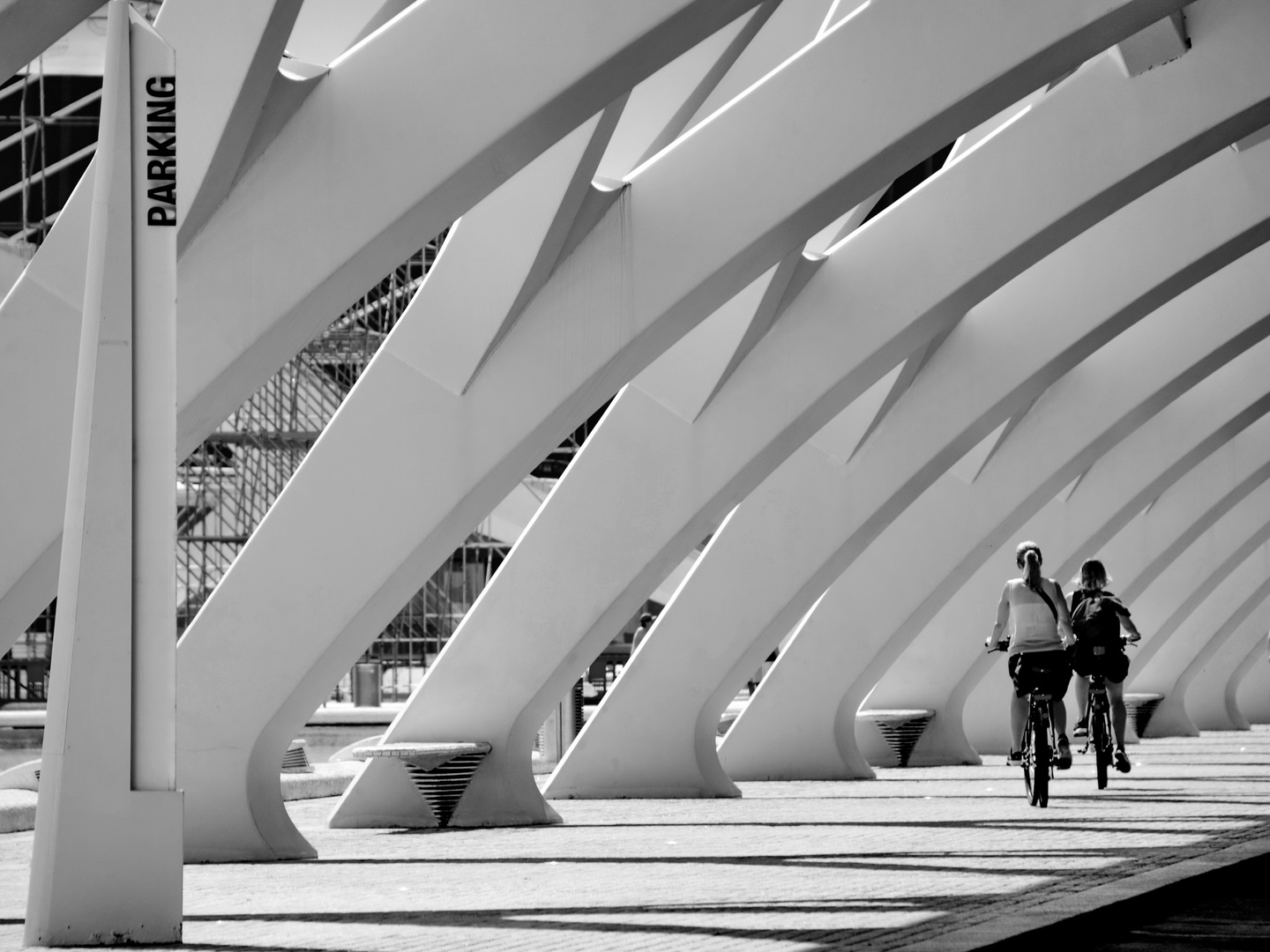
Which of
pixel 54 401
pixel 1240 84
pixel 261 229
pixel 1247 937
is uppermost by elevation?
pixel 1240 84

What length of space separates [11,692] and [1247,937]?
2878 centimetres

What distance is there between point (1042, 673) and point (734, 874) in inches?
163

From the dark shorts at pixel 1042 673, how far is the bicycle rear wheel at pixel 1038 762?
9.1 inches

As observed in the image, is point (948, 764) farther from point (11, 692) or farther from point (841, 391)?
point (11, 692)

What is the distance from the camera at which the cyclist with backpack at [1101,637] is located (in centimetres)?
1367

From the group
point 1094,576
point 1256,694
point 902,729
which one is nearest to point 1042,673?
point 1094,576

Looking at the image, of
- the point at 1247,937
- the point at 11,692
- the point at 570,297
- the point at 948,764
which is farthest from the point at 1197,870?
the point at 11,692

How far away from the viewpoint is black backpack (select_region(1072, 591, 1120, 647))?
13.7 meters

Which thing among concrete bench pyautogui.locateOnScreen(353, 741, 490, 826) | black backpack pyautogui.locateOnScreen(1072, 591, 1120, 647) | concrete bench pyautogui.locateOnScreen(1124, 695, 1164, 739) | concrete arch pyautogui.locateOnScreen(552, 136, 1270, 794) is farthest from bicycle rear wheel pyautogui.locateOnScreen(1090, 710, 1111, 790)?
concrete bench pyautogui.locateOnScreen(1124, 695, 1164, 739)

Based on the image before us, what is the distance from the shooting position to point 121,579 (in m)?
5.74

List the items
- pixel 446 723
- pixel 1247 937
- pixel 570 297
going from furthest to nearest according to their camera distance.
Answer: pixel 446 723 → pixel 570 297 → pixel 1247 937

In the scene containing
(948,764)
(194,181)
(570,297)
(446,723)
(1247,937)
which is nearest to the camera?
(1247,937)

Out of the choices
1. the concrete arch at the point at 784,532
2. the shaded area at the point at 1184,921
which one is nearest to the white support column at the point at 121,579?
the shaded area at the point at 1184,921

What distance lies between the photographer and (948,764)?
17688mm
